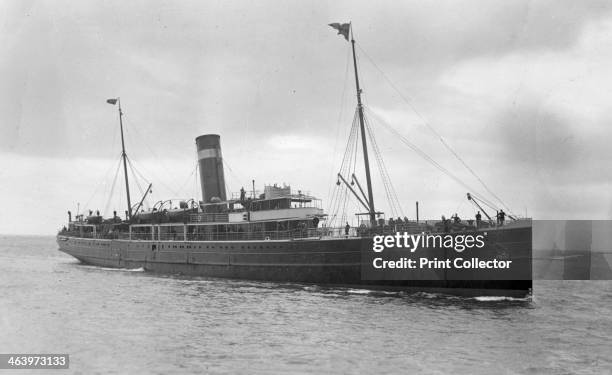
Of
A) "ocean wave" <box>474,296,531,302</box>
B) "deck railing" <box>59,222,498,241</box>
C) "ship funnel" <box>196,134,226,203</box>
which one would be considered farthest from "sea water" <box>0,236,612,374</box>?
"ship funnel" <box>196,134,226,203</box>

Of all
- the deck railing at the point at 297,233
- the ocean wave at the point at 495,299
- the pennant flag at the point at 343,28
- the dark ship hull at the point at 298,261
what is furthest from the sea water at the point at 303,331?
the pennant flag at the point at 343,28

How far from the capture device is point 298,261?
29781mm

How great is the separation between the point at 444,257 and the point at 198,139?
2052 centimetres

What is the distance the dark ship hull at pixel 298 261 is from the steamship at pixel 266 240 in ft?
0.16

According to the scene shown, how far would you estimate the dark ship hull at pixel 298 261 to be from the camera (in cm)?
2536

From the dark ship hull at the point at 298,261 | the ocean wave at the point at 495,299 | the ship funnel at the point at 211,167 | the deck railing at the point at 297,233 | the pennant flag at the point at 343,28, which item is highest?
the pennant flag at the point at 343,28

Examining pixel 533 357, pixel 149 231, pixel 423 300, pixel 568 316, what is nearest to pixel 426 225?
pixel 423 300

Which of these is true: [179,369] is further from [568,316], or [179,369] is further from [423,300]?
[568,316]

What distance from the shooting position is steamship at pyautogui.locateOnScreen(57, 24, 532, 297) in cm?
2592

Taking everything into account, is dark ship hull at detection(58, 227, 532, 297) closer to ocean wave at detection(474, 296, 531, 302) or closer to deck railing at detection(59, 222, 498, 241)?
ocean wave at detection(474, 296, 531, 302)

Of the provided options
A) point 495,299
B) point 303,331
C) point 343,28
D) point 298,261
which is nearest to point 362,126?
point 343,28

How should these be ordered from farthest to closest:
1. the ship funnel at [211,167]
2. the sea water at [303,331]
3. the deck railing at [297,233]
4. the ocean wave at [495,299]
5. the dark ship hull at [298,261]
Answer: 1. the ship funnel at [211,167]
2. the deck railing at [297,233]
3. the dark ship hull at [298,261]
4. the ocean wave at [495,299]
5. the sea water at [303,331]

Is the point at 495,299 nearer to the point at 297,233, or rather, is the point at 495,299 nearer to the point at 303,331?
the point at 303,331

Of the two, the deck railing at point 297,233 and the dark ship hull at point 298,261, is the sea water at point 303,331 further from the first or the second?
→ the deck railing at point 297,233
